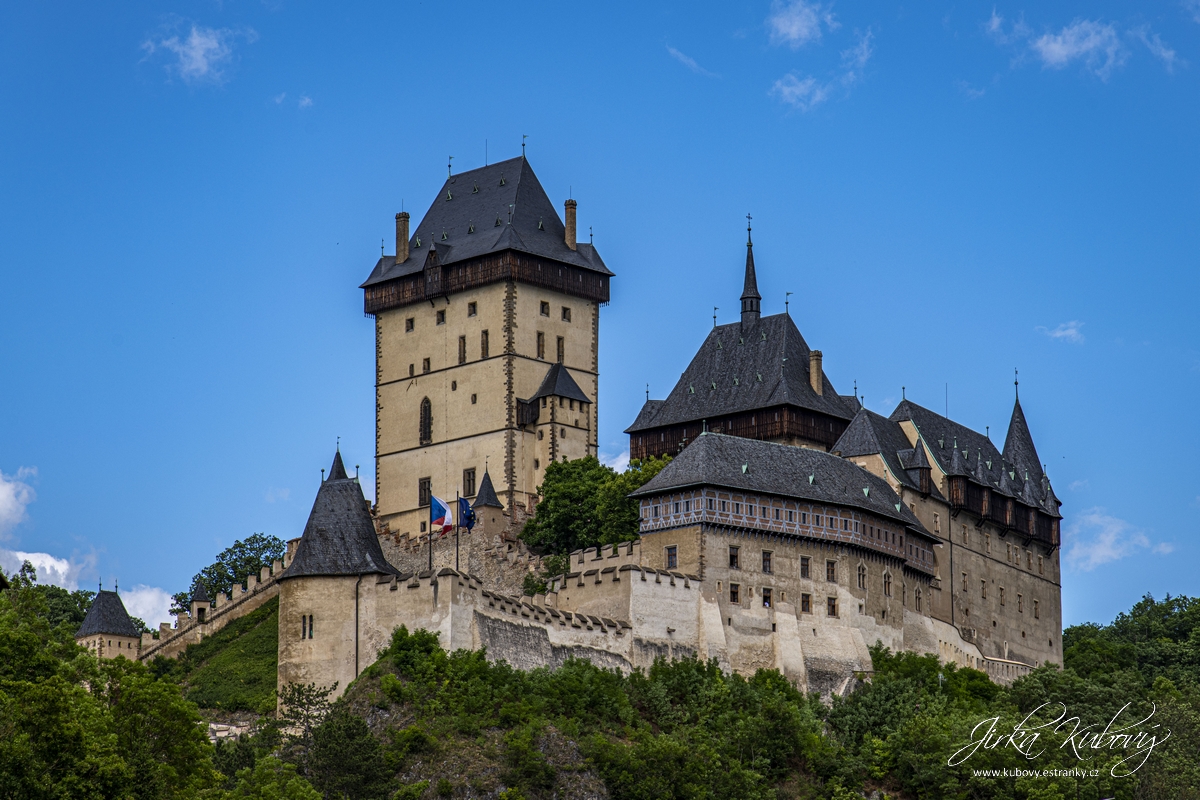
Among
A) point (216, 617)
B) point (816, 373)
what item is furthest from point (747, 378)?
point (216, 617)

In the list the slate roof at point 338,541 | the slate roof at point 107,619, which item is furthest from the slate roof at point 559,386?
the slate roof at point 107,619

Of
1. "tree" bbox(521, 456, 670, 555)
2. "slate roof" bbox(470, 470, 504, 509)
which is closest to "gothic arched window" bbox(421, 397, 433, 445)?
"slate roof" bbox(470, 470, 504, 509)

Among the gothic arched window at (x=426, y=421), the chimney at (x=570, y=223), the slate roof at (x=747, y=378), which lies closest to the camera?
the slate roof at (x=747, y=378)

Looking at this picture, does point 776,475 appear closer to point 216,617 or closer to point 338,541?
point 338,541

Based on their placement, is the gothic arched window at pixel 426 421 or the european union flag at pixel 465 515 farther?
the gothic arched window at pixel 426 421

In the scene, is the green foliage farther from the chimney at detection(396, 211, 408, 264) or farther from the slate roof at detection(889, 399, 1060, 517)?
the slate roof at detection(889, 399, 1060, 517)

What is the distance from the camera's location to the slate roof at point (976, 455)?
326 feet

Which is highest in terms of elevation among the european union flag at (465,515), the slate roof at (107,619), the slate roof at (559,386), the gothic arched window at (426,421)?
the slate roof at (559,386)

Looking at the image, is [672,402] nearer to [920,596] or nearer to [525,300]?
[525,300]

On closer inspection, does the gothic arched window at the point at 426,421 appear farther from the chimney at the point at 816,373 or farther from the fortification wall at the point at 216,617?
the chimney at the point at 816,373

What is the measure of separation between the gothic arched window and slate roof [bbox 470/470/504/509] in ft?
20.9

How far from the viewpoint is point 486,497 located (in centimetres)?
9331

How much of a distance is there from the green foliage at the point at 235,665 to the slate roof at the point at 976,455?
27564 mm

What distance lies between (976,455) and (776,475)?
19.7 metres
